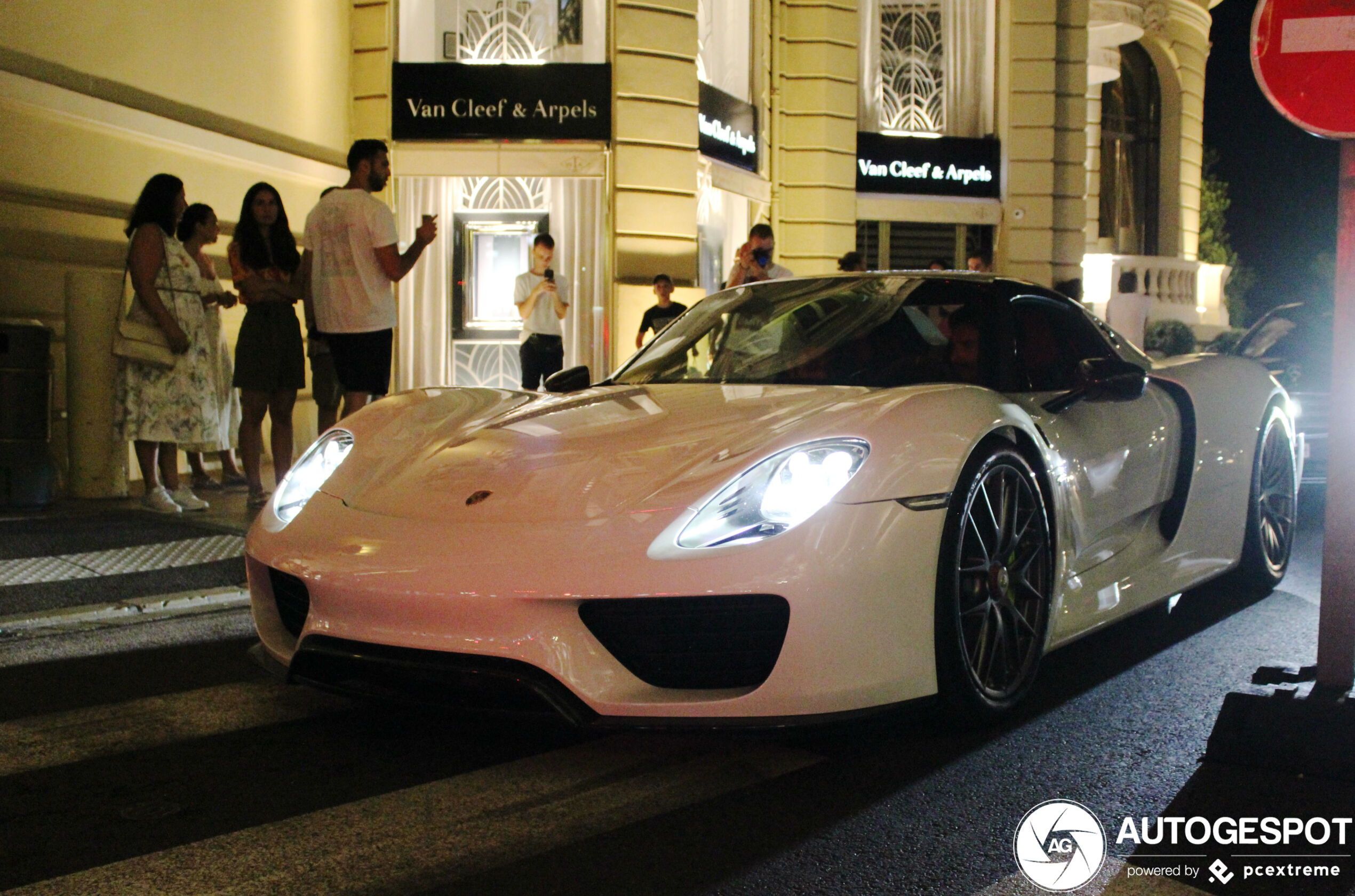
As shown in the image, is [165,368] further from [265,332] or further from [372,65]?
[372,65]

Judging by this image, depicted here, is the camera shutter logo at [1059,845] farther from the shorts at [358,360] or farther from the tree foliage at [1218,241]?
the tree foliage at [1218,241]

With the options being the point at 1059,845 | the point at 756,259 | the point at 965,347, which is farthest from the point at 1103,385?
the point at 756,259

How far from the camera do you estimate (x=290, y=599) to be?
126 inches

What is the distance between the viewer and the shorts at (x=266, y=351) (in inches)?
272

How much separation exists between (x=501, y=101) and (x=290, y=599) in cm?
1059

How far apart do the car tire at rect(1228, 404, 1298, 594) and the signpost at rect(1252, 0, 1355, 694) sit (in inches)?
68.8

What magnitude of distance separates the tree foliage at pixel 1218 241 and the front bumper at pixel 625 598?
35446 mm

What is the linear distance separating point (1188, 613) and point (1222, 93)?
151 ft

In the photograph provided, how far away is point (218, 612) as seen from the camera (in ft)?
15.7

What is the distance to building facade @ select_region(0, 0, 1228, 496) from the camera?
26.6 ft

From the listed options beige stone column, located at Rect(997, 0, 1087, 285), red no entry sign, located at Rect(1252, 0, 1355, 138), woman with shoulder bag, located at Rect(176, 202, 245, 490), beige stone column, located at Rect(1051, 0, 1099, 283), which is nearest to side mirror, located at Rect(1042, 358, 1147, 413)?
red no entry sign, located at Rect(1252, 0, 1355, 138)

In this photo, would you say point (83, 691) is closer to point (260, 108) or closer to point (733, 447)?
point (733, 447)

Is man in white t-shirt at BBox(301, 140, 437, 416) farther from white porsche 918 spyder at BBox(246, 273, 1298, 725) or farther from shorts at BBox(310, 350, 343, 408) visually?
white porsche 918 spyder at BBox(246, 273, 1298, 725)

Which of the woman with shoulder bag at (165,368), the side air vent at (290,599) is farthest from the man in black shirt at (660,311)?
the side air vent at (290,599)
